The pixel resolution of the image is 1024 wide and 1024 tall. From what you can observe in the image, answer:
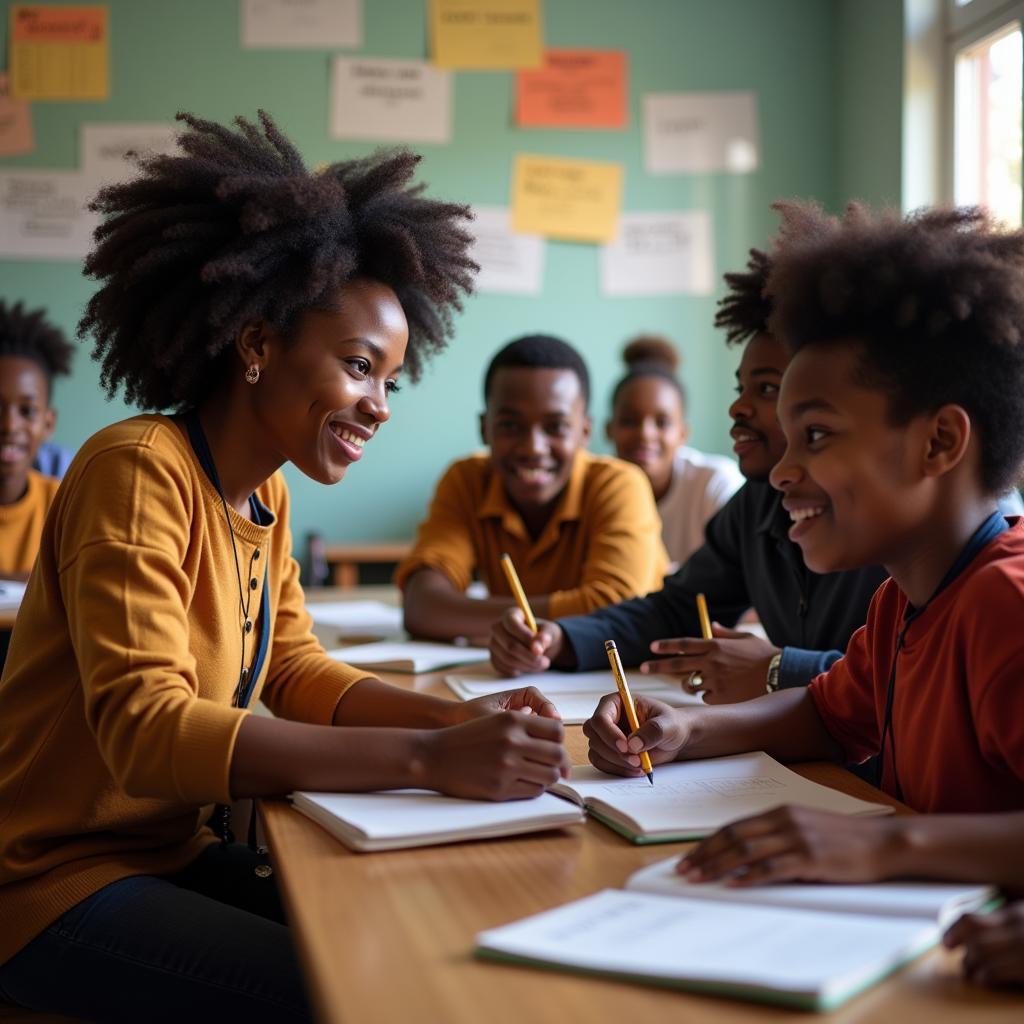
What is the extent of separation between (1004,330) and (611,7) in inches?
120

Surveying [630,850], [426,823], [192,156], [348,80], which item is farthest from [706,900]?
[348,80]

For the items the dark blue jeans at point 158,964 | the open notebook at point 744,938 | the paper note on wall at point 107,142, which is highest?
the paper note on wall at point 107,142

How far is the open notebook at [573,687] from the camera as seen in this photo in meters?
1.48

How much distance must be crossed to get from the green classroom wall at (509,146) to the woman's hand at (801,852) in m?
2.94

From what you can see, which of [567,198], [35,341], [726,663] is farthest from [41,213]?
[726,663]

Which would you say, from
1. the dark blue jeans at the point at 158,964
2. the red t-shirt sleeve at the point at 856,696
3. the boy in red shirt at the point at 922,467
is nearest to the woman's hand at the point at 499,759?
the boy in red shirt at the point at 922,467

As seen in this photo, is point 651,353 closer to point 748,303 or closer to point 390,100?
point 390,100

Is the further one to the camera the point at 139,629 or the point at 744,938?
the point at 139,629

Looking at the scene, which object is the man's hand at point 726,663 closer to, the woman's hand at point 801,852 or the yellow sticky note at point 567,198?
the woman's hand at point 801,852

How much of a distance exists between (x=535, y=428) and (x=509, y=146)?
169cm

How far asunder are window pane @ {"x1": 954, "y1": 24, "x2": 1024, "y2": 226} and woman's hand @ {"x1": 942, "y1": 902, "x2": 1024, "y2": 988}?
2.54 m

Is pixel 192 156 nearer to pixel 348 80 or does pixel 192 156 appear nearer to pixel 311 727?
pixel 311 727

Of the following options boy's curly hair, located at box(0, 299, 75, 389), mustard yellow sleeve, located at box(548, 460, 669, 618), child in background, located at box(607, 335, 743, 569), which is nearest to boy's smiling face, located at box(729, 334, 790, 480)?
mustard yellow sleeve, located at box(548, 460, 669, 618)

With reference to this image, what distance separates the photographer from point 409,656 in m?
1.83
